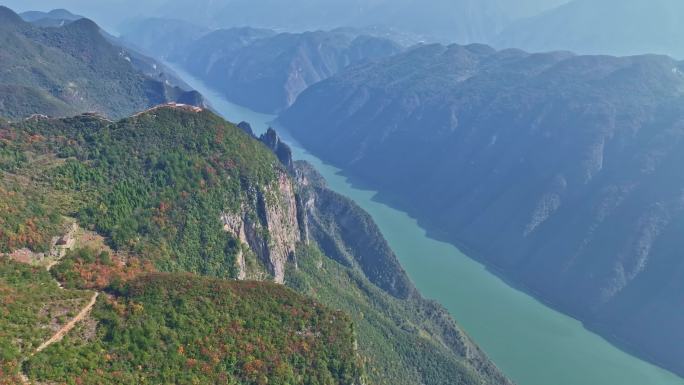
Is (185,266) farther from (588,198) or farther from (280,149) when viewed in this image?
(588,198)

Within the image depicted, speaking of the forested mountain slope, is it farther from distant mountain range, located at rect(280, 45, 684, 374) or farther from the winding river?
distant mountain range, located at rect(280, 45, 684, 374)

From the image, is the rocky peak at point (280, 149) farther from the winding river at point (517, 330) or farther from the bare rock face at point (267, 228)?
the bare rock face at point (267, 228)

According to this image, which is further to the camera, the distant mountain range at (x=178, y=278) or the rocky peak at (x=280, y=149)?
the rocky peak at (x=280, y=149)

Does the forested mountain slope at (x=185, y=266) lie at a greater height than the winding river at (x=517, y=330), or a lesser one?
lesser

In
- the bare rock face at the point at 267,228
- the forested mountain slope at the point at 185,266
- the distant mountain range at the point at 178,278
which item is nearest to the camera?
the distant mountain range at the point at 178,278

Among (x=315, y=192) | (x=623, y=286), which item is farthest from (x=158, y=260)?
(x=623, y=286)

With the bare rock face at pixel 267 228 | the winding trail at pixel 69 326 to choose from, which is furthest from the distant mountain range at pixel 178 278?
the bare rock face at pixel 267 228

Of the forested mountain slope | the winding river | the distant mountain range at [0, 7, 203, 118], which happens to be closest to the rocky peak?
the winding river
